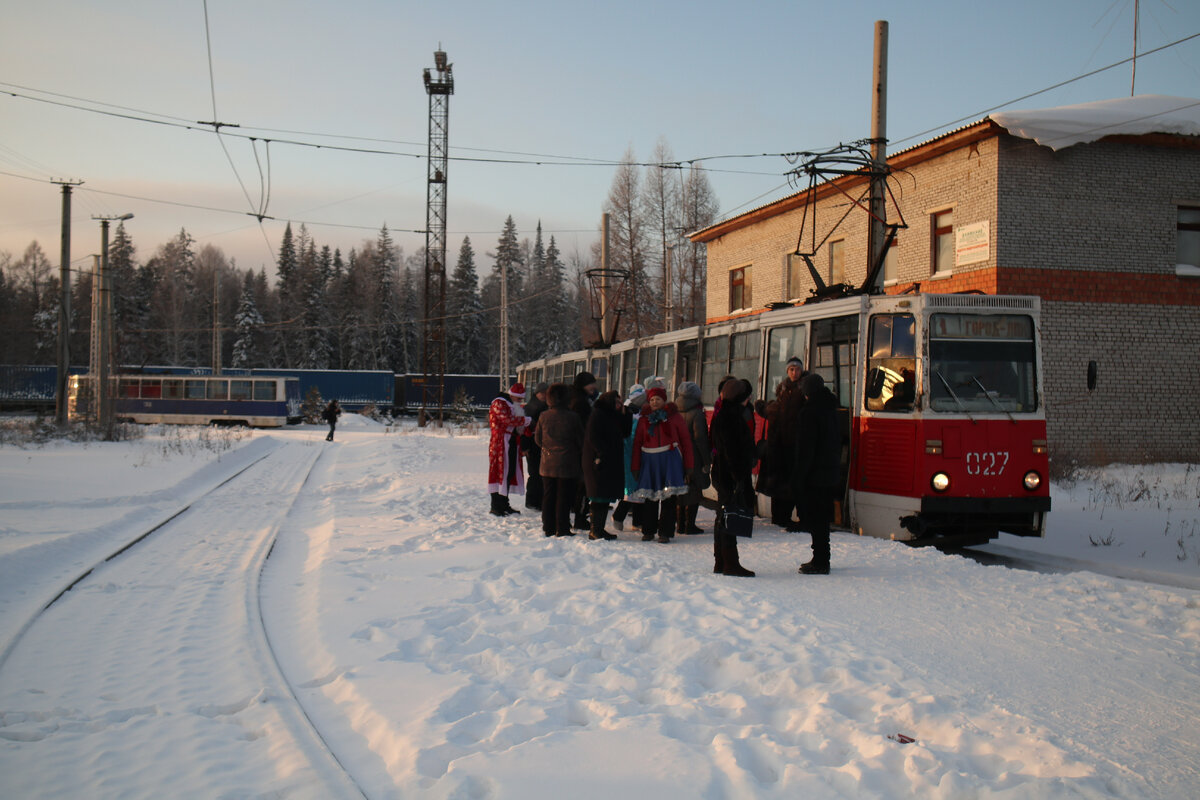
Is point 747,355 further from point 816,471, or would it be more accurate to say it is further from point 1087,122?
point 1087,122

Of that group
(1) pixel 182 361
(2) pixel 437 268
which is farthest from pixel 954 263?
(1) pixel 182 361

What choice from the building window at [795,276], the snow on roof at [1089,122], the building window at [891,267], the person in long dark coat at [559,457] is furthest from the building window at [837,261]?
the person in long dark coat at [559,457]

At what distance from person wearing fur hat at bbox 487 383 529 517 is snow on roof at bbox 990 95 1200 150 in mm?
12435

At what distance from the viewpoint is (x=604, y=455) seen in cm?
934

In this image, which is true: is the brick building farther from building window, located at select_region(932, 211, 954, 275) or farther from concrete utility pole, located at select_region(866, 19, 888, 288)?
concrete utility pole, located at select_region(866, 19, 888, 288)

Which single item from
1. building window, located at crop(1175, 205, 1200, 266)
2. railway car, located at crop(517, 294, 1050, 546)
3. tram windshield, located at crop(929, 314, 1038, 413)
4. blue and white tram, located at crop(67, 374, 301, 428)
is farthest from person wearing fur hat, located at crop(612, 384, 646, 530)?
blue and white tram, located at crop(67, 374, 301, 428)

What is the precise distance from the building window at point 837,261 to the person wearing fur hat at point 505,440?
15.6 metres

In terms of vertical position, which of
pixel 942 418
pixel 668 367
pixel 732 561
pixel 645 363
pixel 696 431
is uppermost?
pixel 645 363

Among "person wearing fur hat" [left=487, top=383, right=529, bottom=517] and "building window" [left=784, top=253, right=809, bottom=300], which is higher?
"building window" [left=784, top=253, right=809, bottom=300]

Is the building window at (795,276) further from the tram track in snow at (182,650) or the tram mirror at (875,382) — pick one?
the tram track in snow at (182,650)

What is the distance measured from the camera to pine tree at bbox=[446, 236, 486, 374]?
79.2 metres

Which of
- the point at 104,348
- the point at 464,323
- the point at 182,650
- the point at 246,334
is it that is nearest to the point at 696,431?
the point at 182,650

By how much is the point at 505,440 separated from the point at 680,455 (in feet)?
9.40

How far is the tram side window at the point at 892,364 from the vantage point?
908 cm
